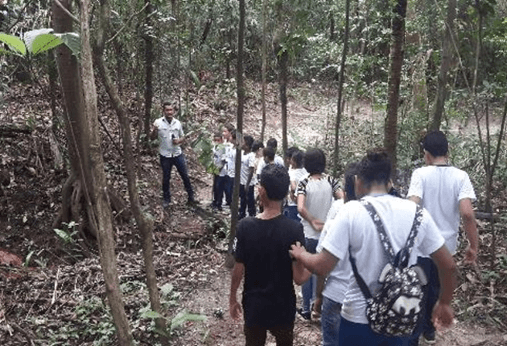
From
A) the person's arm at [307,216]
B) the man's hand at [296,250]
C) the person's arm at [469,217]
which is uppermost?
Result: the man's hand at [296,250]

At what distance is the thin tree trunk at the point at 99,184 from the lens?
2.62 metres

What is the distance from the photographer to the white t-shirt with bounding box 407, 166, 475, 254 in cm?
427

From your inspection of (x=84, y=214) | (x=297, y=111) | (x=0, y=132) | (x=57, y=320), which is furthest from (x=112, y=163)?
(x=297, y=111)

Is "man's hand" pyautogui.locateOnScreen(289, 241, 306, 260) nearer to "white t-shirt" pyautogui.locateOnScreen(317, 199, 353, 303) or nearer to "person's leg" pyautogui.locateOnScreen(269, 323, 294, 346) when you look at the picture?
"white t-shirt" pyautogui.locateOnScreen(317, 199, 353, 303)

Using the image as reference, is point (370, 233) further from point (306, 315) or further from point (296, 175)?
point (296, 175)

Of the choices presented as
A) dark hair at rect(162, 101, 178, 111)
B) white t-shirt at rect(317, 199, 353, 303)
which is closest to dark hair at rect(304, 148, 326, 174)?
white t-shirt at rect(317, 199, 353, 303)

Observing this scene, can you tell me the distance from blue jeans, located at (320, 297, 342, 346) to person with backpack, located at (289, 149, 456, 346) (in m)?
0.69

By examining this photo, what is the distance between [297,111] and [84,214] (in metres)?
14.8

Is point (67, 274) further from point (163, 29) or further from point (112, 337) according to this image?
point (163, 29)

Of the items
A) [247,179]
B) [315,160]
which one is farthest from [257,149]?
[315,160]

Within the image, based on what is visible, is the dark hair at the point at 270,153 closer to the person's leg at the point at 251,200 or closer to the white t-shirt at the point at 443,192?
the person's leg at the point at 251,200

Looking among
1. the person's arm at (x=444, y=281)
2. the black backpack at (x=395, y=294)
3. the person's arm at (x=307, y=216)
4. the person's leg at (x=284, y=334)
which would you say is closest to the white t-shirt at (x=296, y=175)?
the person's arm at (x=307, y=216)

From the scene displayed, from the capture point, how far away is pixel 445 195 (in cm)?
429

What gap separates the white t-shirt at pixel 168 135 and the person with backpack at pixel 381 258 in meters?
7.04
